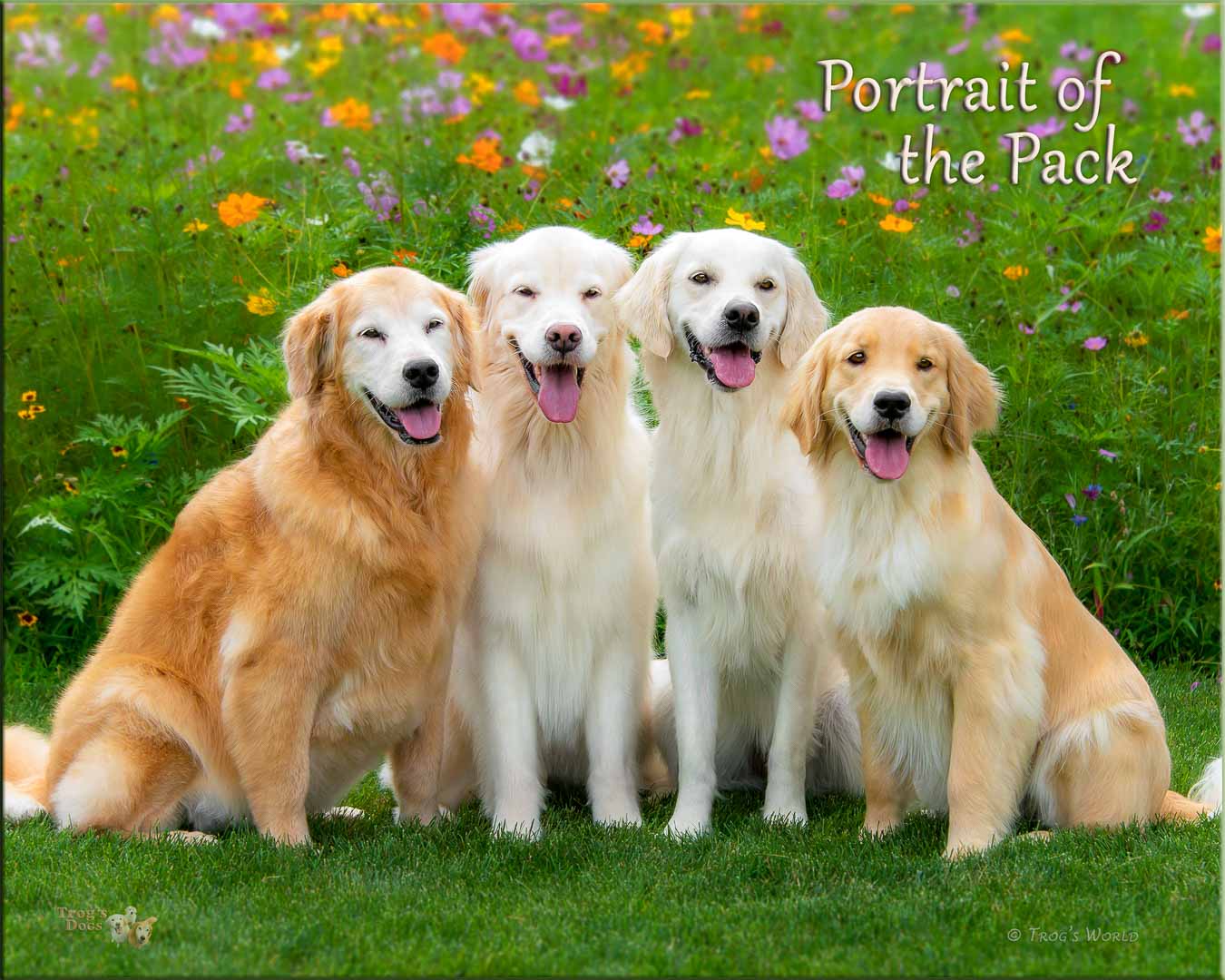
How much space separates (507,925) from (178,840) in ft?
3.70

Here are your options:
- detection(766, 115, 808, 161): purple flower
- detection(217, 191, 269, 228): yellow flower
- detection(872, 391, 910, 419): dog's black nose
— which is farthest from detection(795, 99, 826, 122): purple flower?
detection(872, 391, 910, 419): dog's black nose

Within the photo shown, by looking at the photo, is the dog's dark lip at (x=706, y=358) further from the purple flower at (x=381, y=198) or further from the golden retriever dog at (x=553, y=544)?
the purple flower at (x=381, y=198)

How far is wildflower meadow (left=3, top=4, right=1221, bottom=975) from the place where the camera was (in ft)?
11.2

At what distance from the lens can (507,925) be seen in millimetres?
3389

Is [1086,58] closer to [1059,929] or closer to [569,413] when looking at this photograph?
[569,413]

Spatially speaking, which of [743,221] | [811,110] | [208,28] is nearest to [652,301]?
[743,221]

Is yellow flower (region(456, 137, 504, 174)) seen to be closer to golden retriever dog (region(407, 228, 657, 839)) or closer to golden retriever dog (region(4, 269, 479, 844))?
golden retriever dog (region(407, 228, 657, 839))

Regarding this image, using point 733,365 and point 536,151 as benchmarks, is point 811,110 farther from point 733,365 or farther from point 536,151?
point 733,365

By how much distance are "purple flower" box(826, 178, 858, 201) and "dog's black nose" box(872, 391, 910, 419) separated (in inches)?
90.9

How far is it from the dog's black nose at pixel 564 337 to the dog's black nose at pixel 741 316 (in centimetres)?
43

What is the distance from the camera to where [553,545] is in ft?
13.8

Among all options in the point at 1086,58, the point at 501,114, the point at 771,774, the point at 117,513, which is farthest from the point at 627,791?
the point at 1086,58

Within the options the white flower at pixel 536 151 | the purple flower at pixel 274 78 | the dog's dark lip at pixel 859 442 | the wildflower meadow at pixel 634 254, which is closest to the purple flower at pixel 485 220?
the wildflower meadow at pixel 634 254

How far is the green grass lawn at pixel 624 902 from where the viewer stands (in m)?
3.16
